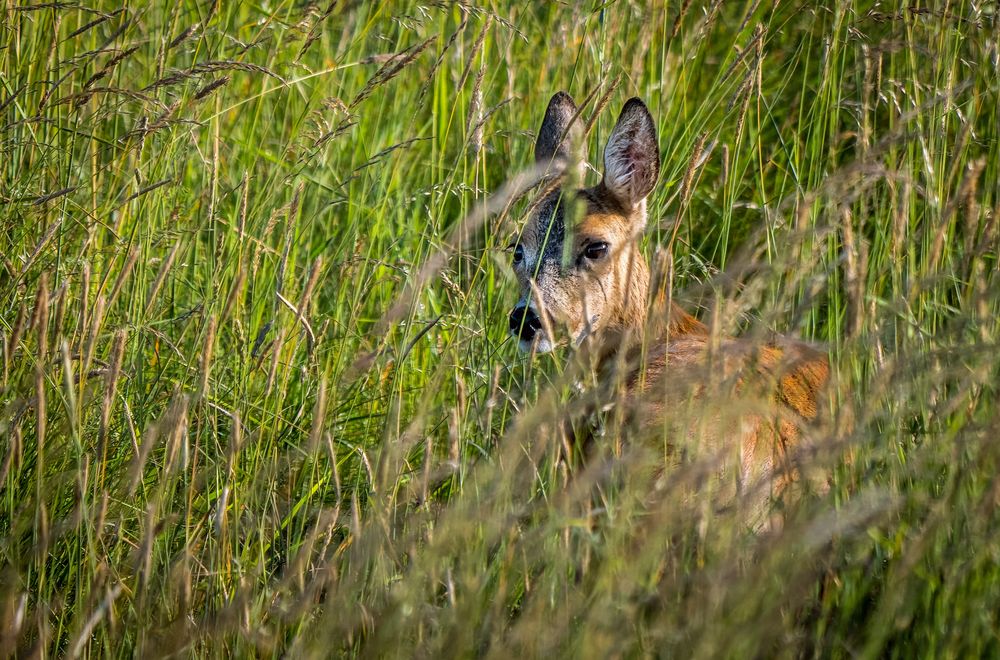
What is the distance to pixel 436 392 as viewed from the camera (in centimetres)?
314

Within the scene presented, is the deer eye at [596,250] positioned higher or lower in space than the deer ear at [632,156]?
lower

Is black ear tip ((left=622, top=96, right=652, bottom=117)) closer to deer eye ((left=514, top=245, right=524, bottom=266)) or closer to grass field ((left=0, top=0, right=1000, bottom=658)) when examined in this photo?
grass field ((left=0, top=0, right=1000, bottom=658))

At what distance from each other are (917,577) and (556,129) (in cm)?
271

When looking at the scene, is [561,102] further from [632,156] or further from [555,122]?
[632,156]

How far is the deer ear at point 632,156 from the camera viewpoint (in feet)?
13.0

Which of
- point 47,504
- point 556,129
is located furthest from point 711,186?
point 47,504

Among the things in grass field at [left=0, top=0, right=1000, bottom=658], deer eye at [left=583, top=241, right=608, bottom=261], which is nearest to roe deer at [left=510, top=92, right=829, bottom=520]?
deer eye at [left=583, top=241, right=608, bottom=261]

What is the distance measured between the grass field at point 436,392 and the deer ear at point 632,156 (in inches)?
5.6

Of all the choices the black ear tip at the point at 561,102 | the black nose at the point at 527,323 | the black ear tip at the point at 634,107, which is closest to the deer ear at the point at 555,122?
the black ear tip at the point at 561,102

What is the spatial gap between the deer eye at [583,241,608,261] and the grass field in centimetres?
21

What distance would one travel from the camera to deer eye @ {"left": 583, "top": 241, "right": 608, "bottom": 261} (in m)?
4.31

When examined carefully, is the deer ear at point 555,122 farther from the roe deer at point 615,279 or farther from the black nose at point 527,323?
the black nose at point 527,323

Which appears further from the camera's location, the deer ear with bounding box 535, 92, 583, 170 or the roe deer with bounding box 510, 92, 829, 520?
the deer ear with bounding box 535, 92, 583, 170

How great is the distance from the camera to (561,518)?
1.83 metres
